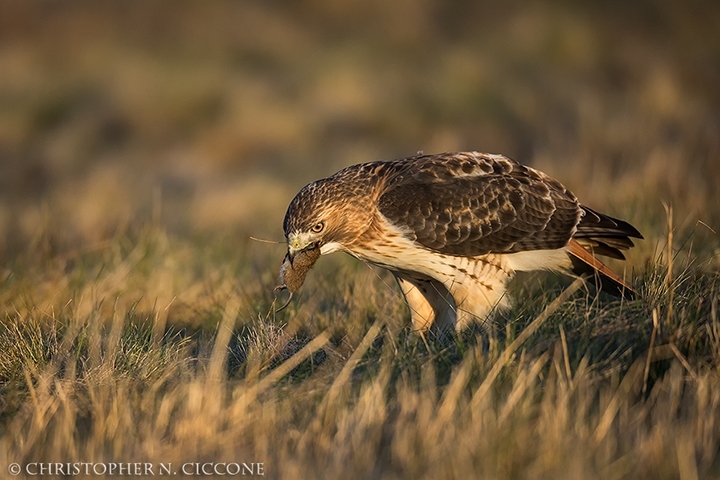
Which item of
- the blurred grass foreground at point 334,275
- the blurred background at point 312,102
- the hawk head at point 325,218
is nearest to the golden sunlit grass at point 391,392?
the blurred grass foreground at point 334,275

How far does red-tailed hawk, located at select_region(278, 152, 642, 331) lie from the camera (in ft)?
17.9

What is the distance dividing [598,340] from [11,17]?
20.5 meters

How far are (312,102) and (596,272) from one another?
464 inches

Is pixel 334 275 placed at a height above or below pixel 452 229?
below

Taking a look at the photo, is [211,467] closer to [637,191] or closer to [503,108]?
[637,191]

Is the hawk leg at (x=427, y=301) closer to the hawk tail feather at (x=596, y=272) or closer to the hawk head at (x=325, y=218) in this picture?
the hawk head at (x=325, y=218)

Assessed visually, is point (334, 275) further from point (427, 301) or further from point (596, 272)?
point (596, 272)

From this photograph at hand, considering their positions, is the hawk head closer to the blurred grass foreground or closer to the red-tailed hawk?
the red-tailed hawk

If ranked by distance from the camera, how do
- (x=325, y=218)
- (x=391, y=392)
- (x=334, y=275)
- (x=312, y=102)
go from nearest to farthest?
(x=391, y=392) < (x=325, y=218) < (x=334, y=275) < (x=312, y=102)

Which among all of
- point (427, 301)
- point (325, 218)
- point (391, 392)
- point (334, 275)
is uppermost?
point (325, 218)

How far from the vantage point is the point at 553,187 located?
589cm

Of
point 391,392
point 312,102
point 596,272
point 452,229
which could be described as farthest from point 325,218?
point 312,102

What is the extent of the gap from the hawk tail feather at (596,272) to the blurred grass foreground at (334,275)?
0.12m

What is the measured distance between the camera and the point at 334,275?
23.2ft
